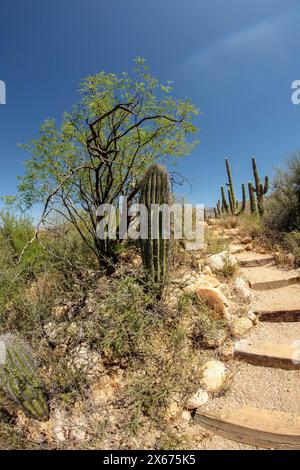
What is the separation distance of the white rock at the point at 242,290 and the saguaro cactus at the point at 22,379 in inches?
102

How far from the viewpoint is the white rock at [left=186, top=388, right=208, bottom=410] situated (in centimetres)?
220

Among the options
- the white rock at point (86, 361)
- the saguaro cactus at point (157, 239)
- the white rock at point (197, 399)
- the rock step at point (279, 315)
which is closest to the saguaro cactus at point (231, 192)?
the rock step at point (279, 315)

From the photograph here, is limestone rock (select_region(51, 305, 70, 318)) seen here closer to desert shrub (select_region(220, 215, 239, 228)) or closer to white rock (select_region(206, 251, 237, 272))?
white rock (select_region(206, 251, 237, 272))

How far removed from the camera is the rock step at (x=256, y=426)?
189 centimetres

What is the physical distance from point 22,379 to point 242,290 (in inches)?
109

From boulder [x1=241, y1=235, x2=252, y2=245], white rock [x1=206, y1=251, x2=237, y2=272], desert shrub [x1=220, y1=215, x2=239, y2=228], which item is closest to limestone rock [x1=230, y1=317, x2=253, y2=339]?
white rock [x1=206, y1=251, x2=237, y2=272]

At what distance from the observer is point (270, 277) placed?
4.20m

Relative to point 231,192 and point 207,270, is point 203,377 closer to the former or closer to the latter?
point 207,270

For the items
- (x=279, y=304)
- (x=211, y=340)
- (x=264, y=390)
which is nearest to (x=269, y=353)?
(x=264, y=390)

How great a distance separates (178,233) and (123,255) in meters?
1.00

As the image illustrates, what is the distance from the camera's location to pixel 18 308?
299 centimetres

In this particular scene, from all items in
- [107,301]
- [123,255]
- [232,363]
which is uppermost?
[123,255]
